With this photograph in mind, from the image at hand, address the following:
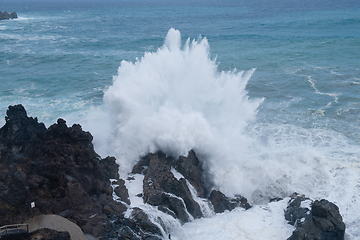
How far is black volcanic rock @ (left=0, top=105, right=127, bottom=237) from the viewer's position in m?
9.90

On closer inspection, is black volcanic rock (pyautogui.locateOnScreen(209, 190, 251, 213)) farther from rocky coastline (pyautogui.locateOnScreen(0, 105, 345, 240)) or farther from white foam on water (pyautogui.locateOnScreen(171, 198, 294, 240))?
white foam on water (pyautogui.locateOnScreen(171, 198, 294, 240))

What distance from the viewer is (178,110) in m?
18.0

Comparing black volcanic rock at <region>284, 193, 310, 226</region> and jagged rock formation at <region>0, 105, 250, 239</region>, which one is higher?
jagged rock formation at <region>0, 105, 250, 239</region>

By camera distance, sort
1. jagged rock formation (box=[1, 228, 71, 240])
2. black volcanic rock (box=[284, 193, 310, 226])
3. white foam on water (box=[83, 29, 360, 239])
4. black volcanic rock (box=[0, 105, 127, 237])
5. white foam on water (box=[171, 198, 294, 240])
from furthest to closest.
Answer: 1. white foam on water (box=[83, 29, 360, 239])
2. black volcanic rock (box=[284, 193, 310, 226])
3. white foam on water (box=[171, 198, 294, 240])
4. black volcanic rock (box=[0, 105, 127, 237])
5. jagged rock formation (box=[1, 228, 71, 240])

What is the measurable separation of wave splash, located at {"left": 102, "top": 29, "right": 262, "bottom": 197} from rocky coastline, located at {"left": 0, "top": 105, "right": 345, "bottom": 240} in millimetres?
1480

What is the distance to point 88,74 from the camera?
32938mm

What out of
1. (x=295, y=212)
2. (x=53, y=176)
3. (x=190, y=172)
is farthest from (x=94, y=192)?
(x=295, y=212)

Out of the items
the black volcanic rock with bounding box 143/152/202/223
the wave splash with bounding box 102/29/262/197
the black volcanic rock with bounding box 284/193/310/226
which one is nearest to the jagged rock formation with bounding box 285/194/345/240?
the black volcanic rock with bounding box 284/193/310/226

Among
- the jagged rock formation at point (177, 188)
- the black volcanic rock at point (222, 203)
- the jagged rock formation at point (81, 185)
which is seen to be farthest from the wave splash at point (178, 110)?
the black volcanic rock at point (222, 203)

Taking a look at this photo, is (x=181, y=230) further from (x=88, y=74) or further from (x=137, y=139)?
(x=88, y=74)

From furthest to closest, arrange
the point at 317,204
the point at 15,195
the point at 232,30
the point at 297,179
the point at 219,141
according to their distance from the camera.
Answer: the point at 232,30, the point at 219,141, the point at 297,179, the point at 317,204, the point at 15,195

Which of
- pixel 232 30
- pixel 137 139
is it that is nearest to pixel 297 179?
pixel 137 139

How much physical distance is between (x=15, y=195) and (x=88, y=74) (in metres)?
24.8

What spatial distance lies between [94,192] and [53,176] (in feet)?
5.44
